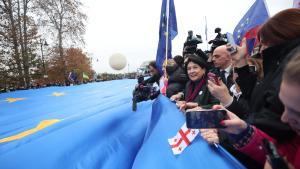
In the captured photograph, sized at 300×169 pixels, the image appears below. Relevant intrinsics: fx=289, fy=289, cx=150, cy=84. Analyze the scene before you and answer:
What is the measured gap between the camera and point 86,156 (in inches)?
91.0

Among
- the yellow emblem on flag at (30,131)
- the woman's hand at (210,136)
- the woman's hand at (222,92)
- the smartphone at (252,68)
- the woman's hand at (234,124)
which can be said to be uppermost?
the smartphone at (252,68)

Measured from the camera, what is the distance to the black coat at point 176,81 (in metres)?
3.75

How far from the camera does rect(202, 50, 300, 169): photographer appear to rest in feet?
2.83

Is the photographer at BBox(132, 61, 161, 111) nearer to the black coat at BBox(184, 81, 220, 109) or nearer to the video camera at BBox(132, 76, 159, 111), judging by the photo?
the video camera at BBox(132, 76, 159, 111)

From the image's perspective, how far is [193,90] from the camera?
2.92m

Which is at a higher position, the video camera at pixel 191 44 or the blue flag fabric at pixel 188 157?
the video camera at pixel 191 44

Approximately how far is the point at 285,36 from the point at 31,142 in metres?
2.14

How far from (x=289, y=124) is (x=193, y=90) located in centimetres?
190

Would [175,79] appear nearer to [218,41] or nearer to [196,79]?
[218,41]

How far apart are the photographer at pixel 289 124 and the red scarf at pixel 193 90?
1516mm

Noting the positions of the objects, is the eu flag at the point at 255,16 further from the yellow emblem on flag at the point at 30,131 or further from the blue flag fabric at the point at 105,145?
the yellow emblem on flag at the point at 30,131

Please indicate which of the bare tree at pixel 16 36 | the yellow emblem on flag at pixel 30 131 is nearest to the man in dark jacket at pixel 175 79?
the yellow emblem on flag at pixel 30 131

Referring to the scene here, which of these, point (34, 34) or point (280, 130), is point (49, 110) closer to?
point (280, 130)

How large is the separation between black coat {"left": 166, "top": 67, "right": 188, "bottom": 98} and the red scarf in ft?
2.32
